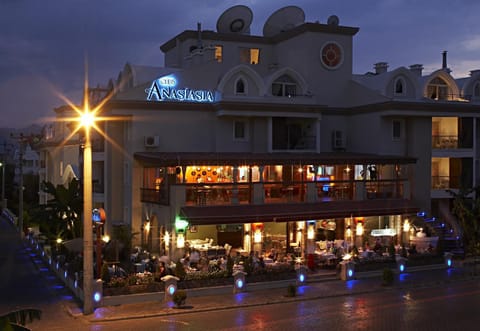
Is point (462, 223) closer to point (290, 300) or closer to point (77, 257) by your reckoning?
point (290, 300)

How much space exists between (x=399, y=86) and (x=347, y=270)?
605 inches

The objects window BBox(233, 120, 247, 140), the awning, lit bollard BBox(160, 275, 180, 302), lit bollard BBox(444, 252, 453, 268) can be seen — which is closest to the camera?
lit bollard BBox(160, 275, 180, 302)

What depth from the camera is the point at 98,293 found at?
2050 cm

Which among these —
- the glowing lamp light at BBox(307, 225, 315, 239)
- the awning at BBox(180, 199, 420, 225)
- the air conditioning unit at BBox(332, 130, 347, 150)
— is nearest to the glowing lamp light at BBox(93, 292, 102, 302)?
the awning at BBox(180, 199, 420, 225)

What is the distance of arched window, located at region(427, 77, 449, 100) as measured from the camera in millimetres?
36812

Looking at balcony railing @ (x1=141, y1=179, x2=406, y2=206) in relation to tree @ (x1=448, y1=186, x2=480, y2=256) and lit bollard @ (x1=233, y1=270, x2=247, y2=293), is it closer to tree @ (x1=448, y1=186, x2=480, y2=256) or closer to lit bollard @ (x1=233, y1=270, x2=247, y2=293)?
tree @ (x1=448, y1=186, x2=480, y2=256)

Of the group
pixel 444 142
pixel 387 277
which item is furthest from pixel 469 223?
pixel 387 277

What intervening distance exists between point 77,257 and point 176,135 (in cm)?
933

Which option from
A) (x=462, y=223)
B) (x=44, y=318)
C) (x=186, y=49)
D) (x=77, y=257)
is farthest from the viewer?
(x=186, y=49)

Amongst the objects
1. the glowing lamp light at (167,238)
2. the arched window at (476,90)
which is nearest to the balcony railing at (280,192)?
the glowing lamp light at (167,238)

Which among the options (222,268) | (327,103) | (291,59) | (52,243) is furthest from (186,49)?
(222,268)

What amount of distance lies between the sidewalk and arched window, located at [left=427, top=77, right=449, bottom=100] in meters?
12.7

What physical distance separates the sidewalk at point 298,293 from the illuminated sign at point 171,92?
41.4 feet

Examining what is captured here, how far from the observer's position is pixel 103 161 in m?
36.6
